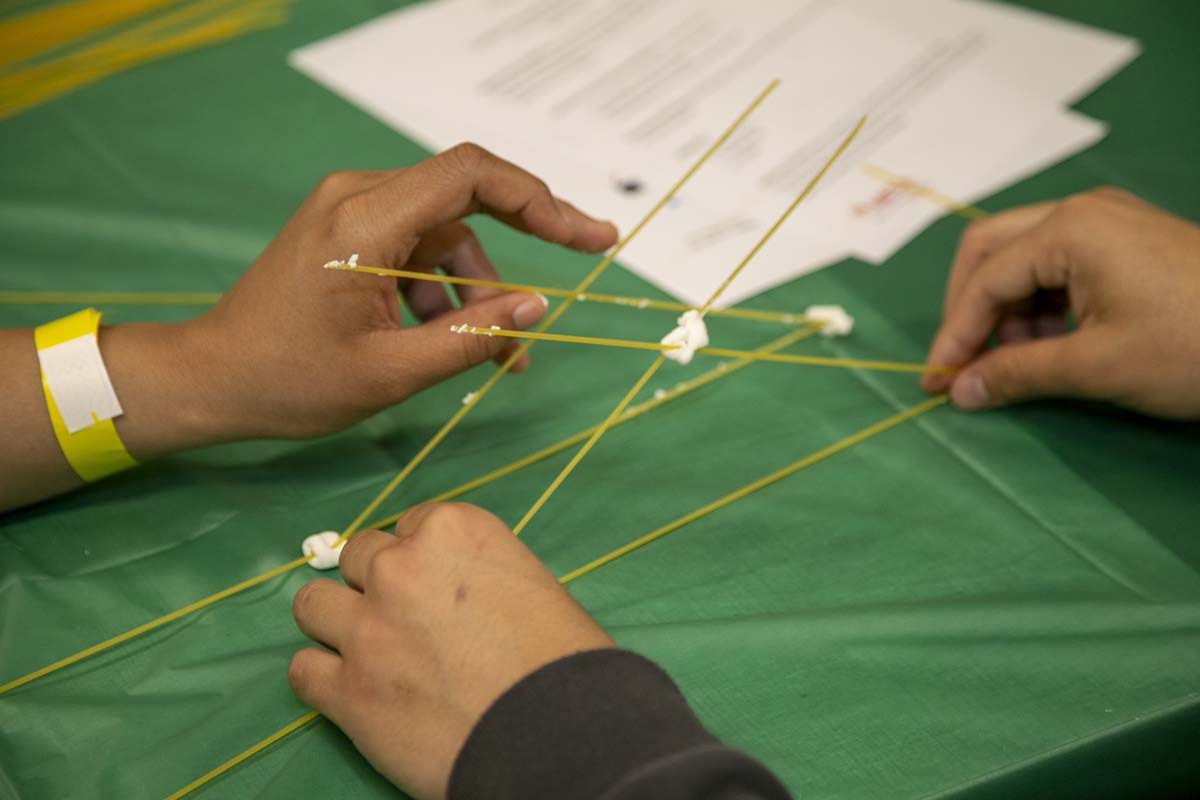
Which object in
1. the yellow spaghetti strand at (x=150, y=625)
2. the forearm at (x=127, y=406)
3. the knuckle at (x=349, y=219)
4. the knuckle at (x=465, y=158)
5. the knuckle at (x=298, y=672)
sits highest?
the knuckle at (x=465, y=158)

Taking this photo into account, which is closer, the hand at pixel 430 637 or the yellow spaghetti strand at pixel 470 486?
the hand at pixel 430 637

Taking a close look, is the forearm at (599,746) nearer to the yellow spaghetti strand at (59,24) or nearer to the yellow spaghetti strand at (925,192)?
the yellow spaghetti strand at (925,192)

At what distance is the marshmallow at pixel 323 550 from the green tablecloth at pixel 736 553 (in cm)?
2

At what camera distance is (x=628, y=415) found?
3.13 feet

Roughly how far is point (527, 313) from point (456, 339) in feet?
0.23

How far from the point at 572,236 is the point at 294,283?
0.22 m

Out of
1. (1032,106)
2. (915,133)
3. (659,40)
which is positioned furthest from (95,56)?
(1032,106)

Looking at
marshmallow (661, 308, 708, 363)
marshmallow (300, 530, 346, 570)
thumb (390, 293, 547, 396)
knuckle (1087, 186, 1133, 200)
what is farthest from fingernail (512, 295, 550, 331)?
knuckle (1087, 186, 1133, 200)

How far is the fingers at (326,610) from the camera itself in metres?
0.69

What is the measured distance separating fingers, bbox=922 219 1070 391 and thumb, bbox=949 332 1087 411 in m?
0.02

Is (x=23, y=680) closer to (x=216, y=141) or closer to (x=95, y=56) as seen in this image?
(x=216, y=141)

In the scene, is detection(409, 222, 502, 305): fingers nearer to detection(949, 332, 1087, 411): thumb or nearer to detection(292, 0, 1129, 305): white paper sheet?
detection(292, 0, 1129, 305): white paper sheet

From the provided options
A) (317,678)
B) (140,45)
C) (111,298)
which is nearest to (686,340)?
(317,678)

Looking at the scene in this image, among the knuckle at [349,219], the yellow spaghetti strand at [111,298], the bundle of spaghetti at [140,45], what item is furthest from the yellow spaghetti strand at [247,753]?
the bundle of spaghetti at [140,45]
